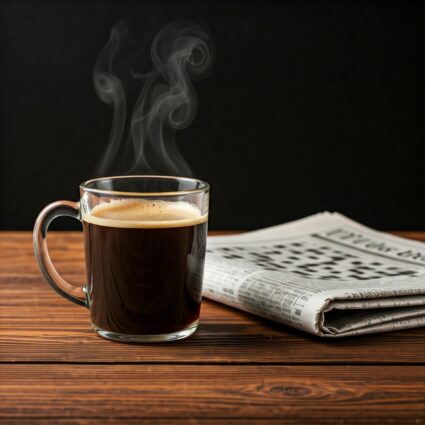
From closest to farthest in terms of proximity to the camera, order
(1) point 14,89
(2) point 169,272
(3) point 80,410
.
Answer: (3) point 80,410 → (2) point 169,272 → (1) point 14,89

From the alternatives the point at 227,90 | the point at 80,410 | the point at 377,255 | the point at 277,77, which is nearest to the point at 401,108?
the point at 277,77

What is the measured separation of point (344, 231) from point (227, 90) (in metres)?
1.23

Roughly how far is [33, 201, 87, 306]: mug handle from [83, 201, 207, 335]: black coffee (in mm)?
44

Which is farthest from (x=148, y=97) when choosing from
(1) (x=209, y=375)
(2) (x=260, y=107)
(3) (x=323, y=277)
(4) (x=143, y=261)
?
(1) (x=209, y=375)

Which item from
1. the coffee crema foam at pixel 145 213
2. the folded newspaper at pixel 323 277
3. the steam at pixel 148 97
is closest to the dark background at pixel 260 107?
the steam at pixel 148 97

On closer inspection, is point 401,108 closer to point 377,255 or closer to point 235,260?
point 377,255

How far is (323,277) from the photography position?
948mm

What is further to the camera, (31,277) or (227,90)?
(227,90)

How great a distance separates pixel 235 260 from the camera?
100cm

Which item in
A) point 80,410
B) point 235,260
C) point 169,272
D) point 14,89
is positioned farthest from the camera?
point 14,89

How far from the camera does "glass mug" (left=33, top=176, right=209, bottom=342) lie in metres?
0.78

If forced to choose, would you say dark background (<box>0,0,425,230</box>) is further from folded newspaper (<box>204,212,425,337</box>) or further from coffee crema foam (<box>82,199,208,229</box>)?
coffee crema foam (<box>82,199,208,229</box>)

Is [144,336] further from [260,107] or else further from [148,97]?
[148,97]

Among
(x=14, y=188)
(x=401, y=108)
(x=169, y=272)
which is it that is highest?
(x=401, y=108)
